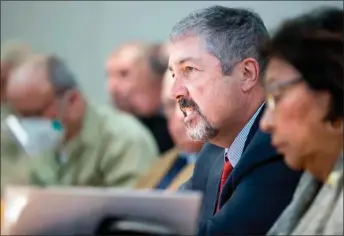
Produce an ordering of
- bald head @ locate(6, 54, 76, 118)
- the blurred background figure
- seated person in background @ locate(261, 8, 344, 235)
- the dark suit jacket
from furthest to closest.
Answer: the blurred background figure < bald head @ locate(6, 54, 76, 118) < the dark suit jacket < seated person in background @ locate(261, 8, 344, 235)

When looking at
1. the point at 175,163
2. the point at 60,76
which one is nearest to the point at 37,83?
the point at 60,76

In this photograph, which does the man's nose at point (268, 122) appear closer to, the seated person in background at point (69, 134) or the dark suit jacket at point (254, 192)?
the dark suit jacket at point (254, 192)

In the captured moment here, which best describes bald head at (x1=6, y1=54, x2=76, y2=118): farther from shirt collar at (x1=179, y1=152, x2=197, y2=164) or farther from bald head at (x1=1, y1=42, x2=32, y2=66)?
shirt collar at (x1=179, y1=152, x2=197, y2=164)

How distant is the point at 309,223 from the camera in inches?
57.9

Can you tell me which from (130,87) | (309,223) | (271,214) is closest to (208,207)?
(271,214)

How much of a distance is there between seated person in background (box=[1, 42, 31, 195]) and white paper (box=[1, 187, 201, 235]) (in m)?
1.09

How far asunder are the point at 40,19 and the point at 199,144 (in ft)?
1.99

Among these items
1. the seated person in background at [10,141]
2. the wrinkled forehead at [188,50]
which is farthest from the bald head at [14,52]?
the wrinkled forehead at [188,50]

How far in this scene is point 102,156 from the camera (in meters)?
2.84

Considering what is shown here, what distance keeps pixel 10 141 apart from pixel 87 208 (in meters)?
1.34

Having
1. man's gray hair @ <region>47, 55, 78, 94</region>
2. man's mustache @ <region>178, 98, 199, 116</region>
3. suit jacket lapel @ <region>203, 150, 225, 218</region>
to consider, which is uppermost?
man's mustache @ <region>178, 98, 199, 116</region>

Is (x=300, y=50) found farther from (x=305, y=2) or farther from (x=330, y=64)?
(x=305, y=2)

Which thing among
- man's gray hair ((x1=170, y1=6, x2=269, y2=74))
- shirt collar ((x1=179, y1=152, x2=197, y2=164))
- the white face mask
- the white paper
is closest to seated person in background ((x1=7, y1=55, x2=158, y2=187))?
the white face mask

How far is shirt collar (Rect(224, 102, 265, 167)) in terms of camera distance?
174 centimetres
